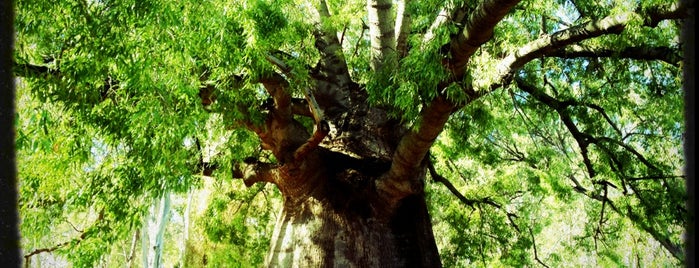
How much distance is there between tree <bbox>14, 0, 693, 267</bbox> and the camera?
8.73 ft

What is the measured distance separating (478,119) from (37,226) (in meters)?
3.21

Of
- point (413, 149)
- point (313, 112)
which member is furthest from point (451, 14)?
point (313, 112)

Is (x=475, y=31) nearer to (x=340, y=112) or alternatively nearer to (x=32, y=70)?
(x=32, y=70)

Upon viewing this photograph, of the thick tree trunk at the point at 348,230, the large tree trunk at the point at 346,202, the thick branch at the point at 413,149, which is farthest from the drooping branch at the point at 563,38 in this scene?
the thick tree trunk at the point at 348,230

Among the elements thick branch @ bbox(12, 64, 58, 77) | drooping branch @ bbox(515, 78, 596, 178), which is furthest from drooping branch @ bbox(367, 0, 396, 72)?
thick branch @ bbox(12, 64, 58, 77)

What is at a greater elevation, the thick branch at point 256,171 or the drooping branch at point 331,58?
the drooping branch at point 331,58

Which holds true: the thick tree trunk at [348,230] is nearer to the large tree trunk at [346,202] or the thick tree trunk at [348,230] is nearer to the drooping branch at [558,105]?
the large tree trunk at [346,202]

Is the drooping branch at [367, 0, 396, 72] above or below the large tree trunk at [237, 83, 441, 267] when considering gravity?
above

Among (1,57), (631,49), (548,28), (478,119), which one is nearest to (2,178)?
(1,57)

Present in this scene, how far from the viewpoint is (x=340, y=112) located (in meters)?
5.25

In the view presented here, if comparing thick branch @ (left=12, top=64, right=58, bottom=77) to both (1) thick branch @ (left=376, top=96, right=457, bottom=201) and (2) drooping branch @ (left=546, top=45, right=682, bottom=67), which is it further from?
(2) drooping branch @ (left=546, top=45, right=682, bottom=67)

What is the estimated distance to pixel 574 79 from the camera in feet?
18.6

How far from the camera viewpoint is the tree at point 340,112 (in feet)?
8.73

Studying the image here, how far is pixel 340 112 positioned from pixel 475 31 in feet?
7.98
